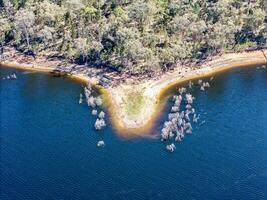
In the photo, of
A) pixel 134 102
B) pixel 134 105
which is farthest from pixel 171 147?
pixel 134 102

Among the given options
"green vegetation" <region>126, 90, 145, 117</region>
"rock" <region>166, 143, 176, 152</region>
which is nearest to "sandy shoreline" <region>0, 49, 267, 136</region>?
"green vegetation" <region>126, 90, 145, 117</region>

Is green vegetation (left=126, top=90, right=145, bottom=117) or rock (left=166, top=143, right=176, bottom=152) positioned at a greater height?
green vegetation (left=126, top=90, right=145, bottom=117)

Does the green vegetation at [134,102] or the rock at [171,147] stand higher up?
the green vegetation at [134,102]

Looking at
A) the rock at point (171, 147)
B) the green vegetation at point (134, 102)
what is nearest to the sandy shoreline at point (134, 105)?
the green vegetation at point (134, 102)

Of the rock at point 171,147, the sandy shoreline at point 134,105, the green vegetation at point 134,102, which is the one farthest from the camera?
the green vegetation at point 134,102

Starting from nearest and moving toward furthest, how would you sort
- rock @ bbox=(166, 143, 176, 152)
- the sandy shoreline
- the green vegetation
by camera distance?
1. rock @ bbox=(166, 143, 176, 152)
2. the sandy shoreline
3. the green vegetation

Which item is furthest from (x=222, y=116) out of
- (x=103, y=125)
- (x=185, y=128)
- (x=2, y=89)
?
(x=2, y=89)

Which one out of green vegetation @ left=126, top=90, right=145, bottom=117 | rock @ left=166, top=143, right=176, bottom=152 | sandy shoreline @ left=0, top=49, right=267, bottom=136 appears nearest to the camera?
rock @ left=166, top=143, right=176, bottom=152

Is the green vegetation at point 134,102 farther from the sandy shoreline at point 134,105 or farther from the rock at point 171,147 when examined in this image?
the rock at point 171,147

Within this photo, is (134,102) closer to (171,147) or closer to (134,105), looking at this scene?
(134,105)

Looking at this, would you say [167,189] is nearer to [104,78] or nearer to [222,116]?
[222,116]

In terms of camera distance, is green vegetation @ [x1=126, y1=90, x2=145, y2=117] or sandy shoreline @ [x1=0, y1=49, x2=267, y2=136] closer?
sandy shoreline @ [x1=0, y1=49, x2=267, y2=136]

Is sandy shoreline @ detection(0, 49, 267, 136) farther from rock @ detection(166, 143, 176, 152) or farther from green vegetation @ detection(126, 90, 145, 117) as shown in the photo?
rock @ detection(166, 143, 176, 152)
